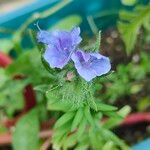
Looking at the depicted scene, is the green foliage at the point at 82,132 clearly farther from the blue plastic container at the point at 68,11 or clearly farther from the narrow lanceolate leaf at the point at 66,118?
the blue plastic container at the point at 68,11

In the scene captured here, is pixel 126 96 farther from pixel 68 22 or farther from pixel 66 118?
pixel 66 118

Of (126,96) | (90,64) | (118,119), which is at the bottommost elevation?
(126,96)

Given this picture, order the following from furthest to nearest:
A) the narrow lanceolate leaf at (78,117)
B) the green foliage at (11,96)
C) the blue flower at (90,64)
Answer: the green foliage at (11,96) < the narrow lanceolate leaf at (78,117) < the blue flower at (90,64)

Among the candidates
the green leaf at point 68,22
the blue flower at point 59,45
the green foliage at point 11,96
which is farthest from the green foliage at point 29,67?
the blue flower at point 59,45

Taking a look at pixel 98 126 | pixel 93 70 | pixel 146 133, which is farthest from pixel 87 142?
pixel 93 70

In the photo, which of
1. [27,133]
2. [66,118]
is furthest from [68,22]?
[66,118]

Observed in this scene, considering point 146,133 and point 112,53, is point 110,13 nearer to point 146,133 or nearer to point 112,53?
point 112,53

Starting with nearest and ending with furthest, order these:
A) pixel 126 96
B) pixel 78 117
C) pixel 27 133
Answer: pixel 78 117
pixel 27 133
pixel 126 96
